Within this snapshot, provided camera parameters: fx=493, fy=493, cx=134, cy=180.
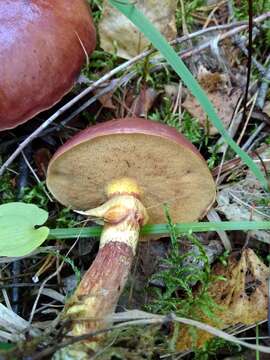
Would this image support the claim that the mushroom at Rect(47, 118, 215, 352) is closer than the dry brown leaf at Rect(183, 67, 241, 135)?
Yes

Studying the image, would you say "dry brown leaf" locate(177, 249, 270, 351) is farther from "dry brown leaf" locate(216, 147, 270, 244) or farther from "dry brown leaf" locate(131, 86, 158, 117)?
"dry brown leaf" locate(131, 86, 158, 117)

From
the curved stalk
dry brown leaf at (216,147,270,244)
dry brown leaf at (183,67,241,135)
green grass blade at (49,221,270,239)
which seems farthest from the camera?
dry brown leaf at (183,67,241,135)

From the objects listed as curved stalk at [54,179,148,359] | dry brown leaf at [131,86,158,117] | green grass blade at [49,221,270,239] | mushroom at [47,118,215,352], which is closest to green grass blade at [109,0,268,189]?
mushroom at [47,118,215,352]

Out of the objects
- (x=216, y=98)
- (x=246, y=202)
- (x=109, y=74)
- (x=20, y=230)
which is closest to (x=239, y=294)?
(x=246, y=202)

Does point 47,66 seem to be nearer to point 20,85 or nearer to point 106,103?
point 20,85

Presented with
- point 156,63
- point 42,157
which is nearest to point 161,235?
point 42,157

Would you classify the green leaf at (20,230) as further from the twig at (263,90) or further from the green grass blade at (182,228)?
the twig at (263,90)
